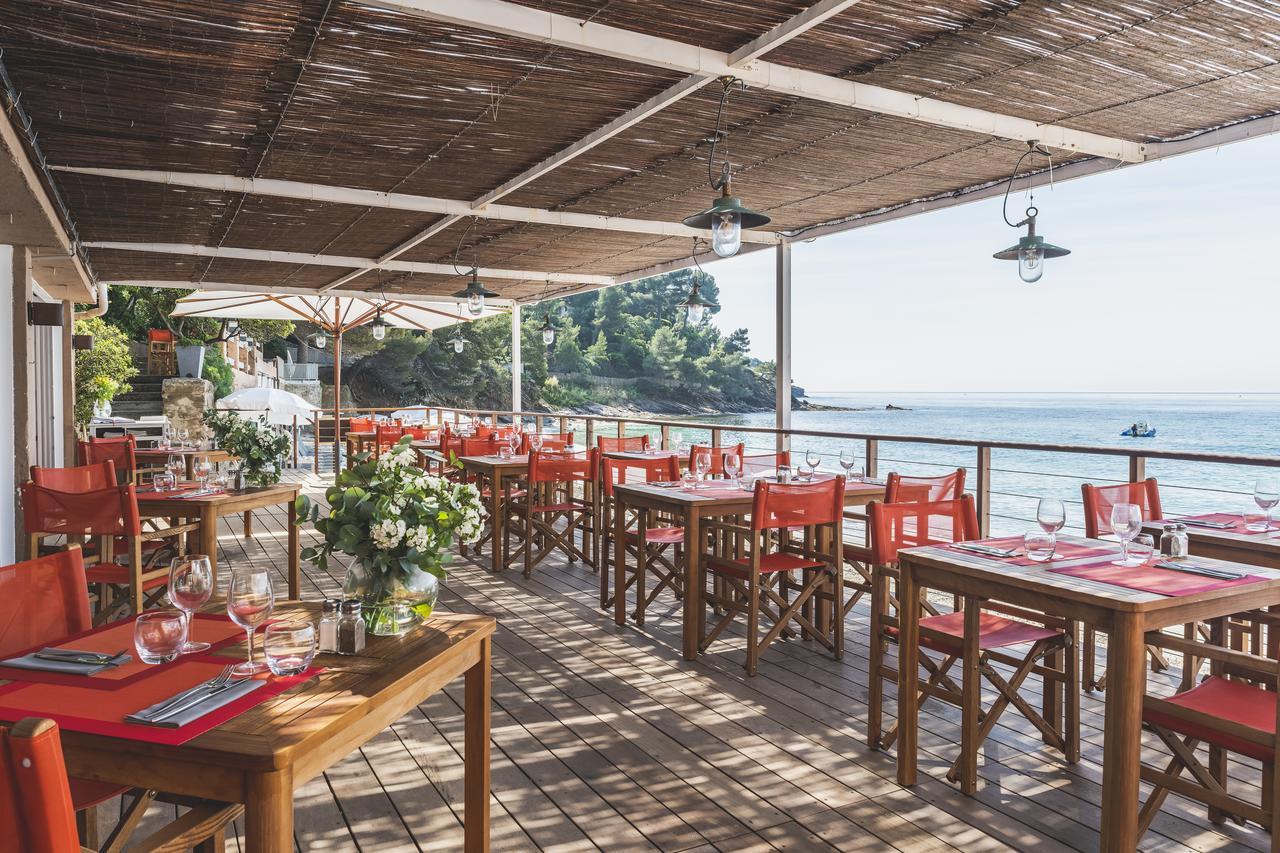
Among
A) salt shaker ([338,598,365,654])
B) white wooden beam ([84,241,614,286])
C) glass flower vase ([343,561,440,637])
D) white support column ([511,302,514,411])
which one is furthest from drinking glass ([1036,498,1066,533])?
white support column ([511,302,514,411])

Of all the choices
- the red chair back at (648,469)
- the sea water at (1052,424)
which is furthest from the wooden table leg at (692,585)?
the sea water at (1052,424)

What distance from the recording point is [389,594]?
6.38ft

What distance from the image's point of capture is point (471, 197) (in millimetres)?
6930

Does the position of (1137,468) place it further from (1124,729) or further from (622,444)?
(622,444)

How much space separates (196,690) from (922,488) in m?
3.17

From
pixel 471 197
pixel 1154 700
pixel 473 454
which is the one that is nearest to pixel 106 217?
pixel 471 197

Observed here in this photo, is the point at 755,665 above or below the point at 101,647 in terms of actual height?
below

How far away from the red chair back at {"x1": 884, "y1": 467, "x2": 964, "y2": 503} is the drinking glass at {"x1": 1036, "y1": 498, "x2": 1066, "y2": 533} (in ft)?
2.97

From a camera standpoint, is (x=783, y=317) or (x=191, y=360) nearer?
(x=783, y=317)

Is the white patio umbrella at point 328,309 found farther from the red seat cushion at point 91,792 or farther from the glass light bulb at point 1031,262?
the red seat cushion at point 91,792

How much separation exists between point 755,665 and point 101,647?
2797 millimetres

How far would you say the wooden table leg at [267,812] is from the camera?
1340 millimetres

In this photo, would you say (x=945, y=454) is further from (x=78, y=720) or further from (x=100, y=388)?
(x=78, y=720)

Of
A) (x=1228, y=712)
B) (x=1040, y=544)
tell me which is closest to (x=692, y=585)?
(x=1040, y=544)
